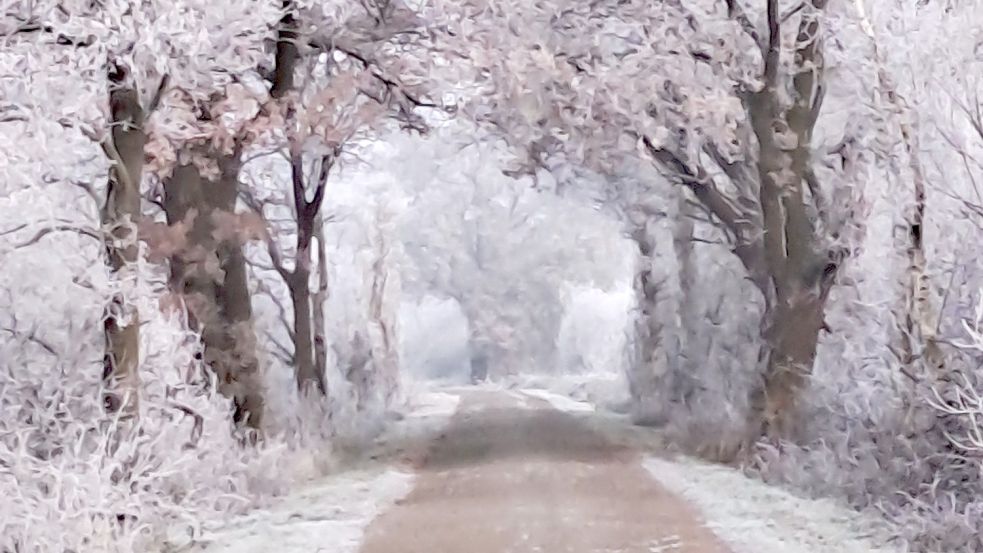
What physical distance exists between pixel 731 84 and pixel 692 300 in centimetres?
888

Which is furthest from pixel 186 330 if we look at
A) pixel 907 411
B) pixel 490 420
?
pixel 490 420

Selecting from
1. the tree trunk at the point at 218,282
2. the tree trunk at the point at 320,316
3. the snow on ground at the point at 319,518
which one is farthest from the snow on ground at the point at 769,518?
the tree trunk at the point at 320,316

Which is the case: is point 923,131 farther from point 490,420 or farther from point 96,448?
point 490,420

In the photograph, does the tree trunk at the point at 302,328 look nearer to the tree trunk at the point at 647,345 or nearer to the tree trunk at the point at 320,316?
the tree trunk at the point at 320,316

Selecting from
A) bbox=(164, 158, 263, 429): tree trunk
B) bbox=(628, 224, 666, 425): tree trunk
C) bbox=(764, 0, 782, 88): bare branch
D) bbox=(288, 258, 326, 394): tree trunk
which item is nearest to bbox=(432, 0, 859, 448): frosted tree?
bbox=(764, 0, 782, 88): bare branch

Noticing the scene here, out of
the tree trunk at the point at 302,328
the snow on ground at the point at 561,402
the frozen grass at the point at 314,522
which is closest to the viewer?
the frozen grass at the point at 314,522

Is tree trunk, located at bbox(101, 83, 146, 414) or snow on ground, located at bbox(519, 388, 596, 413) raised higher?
tree trunk, located at bbox(101, 83, 146, 414)

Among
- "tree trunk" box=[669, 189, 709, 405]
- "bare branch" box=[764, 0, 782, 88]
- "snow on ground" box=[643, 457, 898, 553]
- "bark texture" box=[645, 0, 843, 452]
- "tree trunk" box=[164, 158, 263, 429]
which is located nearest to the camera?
"snow on ground" box=[643, 457, 898, 553]

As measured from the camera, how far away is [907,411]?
1262 centimetres

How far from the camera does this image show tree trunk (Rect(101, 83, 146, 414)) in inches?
448

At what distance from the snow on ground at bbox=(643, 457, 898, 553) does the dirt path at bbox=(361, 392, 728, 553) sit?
25cm

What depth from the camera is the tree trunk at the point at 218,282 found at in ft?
50.0

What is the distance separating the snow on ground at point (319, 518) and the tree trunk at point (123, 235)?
5.11ft

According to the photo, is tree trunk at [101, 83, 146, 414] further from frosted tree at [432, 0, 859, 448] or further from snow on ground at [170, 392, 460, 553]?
frosted tree at [432, 0, 859, 448]
